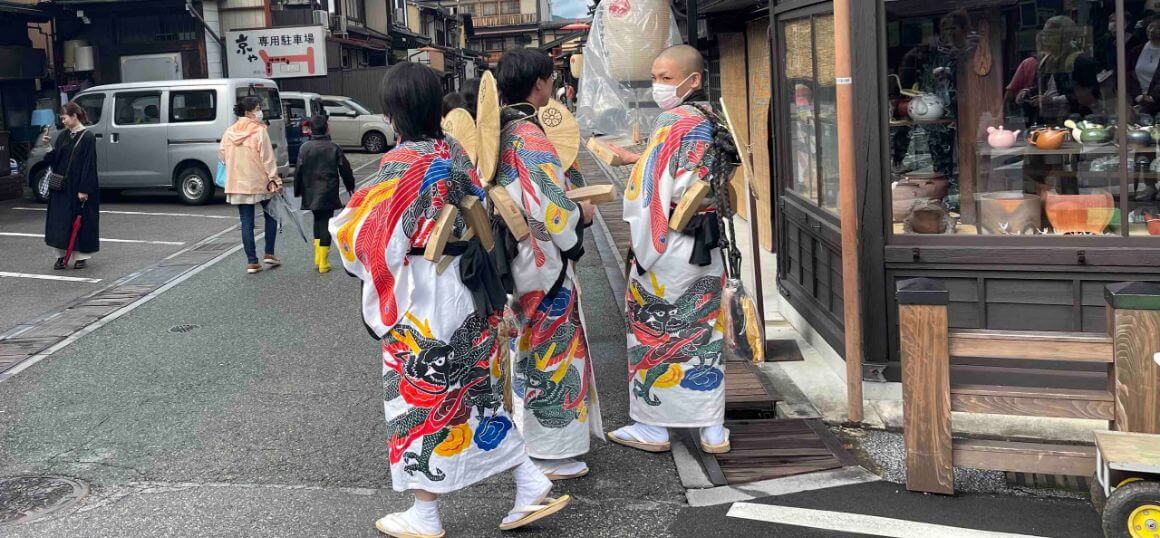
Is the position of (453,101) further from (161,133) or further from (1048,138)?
(161,133)

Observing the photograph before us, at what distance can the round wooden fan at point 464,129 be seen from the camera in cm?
448

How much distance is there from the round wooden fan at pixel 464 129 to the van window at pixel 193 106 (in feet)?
43.3

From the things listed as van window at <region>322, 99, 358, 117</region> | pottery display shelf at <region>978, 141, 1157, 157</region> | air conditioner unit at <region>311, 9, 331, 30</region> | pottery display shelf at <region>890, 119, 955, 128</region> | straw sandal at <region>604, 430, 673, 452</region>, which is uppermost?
air conditioner unit at <region>311, 9, 331, 30</region>

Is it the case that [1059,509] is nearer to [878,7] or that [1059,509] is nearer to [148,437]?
[878,7]

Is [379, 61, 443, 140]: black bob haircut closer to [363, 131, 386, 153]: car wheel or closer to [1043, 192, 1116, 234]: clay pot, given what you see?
[1043, 192, 1116, 234]: clay pot

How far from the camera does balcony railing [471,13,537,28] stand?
70250 millimetres

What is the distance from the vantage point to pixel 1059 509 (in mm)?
4137

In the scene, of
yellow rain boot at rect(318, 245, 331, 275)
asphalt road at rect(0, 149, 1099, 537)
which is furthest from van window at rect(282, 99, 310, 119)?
asphalt road at rect(0, 149, 1099, 537)

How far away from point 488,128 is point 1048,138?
125 inches

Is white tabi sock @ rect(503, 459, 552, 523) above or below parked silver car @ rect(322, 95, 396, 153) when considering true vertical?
below

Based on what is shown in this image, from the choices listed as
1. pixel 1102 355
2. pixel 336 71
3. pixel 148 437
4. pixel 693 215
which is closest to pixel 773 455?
pixel 693 215

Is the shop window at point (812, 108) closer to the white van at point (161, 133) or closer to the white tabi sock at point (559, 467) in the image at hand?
the white tabi sock at point (559, 467)

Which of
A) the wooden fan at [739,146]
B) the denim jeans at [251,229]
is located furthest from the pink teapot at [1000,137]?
the denim jeans at [251,229]

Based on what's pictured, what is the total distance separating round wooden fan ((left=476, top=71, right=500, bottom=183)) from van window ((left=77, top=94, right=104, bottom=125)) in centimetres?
1458
